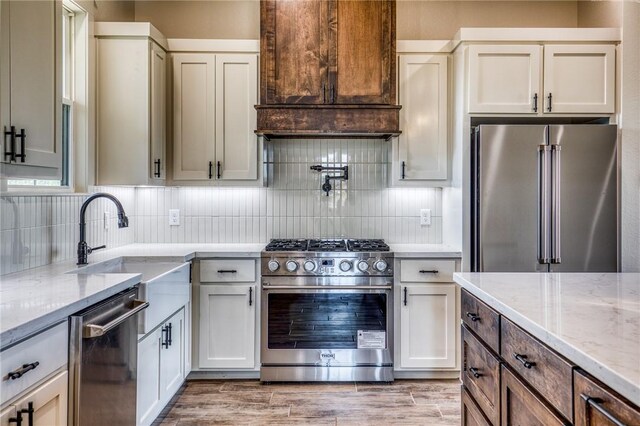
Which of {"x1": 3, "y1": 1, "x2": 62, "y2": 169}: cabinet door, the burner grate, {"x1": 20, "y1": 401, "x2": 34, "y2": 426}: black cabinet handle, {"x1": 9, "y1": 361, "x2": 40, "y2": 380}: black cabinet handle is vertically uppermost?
{"x1": 3, "y1": 1, "x2": 62, "y2": 169}: cabinet door

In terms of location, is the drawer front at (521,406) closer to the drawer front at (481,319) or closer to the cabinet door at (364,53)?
the drawer front at (481,319)

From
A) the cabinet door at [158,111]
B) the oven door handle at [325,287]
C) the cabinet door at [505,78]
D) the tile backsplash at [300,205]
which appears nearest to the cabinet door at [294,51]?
the tile backsplash at [300,205]

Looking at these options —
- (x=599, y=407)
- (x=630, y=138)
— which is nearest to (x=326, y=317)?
(x=599, y=407)

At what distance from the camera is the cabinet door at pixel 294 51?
2916 millimetres

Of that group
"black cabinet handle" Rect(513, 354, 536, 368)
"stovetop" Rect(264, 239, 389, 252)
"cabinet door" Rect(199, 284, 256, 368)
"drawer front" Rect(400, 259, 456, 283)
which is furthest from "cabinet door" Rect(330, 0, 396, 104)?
"black cabinet handle" Rect(513, 354, 536, 368)

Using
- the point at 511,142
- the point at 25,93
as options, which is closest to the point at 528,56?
the point at 511,142

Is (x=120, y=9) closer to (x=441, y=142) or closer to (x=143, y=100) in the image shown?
(x=143, y=100)

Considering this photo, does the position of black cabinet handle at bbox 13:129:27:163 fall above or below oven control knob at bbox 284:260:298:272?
above

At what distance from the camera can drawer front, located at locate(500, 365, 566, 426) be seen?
1151 mm

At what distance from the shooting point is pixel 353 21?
2.92 m

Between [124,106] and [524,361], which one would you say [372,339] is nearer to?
[524,361]

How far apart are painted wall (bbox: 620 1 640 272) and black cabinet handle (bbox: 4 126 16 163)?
11.0 ft

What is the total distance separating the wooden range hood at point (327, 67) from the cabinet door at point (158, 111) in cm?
70

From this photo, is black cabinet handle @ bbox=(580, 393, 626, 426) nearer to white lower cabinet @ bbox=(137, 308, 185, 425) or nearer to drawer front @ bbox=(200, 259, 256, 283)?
white lower cabinet @ bbox=(137, 308, 185, 425)
